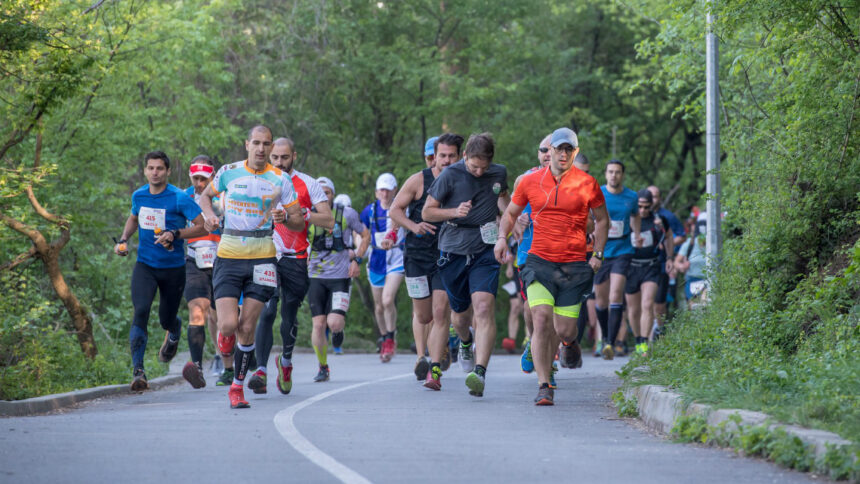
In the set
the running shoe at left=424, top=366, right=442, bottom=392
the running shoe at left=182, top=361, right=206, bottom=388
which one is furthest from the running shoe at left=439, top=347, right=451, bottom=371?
the running shoe at left=182, top=361, right=206, bottom=388

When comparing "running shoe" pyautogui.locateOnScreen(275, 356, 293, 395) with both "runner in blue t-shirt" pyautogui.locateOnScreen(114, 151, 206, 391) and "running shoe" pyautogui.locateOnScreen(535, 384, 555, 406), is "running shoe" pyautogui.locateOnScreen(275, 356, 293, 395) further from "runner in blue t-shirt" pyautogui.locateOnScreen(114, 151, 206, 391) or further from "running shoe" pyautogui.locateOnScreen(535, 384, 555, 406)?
"running shoe" pyautogui.locateOnScreen(535, 384, 555, 406)

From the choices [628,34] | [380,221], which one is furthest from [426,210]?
[628,34]

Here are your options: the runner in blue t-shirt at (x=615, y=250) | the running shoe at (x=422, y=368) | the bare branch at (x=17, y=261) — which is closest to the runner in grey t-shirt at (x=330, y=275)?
the running shoe at (x=422, y=368)

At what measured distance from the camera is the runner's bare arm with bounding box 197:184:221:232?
10602 mm

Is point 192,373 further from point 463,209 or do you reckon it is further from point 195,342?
point 463,209

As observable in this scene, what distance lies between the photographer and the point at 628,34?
38688 millimetres

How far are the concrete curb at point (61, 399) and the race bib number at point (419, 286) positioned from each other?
3.04 m

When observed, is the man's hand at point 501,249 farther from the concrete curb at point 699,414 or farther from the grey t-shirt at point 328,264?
the grey t-shirt at point 328,264

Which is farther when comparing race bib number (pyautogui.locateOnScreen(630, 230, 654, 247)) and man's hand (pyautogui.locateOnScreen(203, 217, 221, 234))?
race bib number (pyautogui.locateOnScreen(630, 230, 654, 247))

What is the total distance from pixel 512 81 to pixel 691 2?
22.0m

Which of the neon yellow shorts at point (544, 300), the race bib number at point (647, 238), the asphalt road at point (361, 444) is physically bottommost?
the asphalt road at point (361, 444)

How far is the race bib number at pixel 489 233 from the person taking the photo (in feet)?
37.8

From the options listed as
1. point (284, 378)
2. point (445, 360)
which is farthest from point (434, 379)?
point (284, 378)

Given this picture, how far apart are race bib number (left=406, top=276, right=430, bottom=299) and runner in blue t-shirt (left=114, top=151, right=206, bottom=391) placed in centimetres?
202
